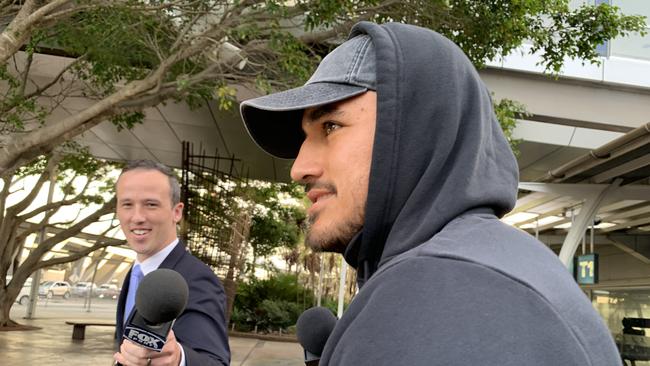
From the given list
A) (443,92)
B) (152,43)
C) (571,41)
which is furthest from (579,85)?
(443,92)

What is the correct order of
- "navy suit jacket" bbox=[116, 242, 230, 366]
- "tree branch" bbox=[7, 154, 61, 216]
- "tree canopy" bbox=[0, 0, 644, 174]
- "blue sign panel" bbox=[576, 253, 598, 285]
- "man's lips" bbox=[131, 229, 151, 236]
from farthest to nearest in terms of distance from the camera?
"tree branch" bbox=[7, 154, 61, 216] < "blue sign panel" bbox=[576, 253, 598, 285] < "tree canopy" bbox=[0, 0, 644, 174] < "man's lips" bbox=[131, 229, 151, 236] < "navy suit jacket" bbox=[116, 242, 230, 366]

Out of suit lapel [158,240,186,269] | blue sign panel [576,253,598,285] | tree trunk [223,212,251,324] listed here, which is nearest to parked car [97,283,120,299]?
tree trunk [223,212,251,324]

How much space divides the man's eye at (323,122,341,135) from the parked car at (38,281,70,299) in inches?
1557

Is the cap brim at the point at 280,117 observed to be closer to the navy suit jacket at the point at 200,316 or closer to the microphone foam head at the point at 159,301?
the microphone foam head at the point at 159,301

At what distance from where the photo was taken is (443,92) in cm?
96

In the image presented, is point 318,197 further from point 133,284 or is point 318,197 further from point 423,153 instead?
point 133,284

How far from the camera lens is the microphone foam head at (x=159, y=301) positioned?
1.32 m

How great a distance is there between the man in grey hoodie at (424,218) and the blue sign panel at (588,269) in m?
9.91

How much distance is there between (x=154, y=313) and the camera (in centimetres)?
132

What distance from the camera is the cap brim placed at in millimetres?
1037

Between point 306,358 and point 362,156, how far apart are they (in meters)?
0.71

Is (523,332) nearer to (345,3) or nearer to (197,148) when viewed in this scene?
(345,3)

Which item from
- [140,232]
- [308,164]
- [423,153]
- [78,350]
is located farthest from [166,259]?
[78,350]

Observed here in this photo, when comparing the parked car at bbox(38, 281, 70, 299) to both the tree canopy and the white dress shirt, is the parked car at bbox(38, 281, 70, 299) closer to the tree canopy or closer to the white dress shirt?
the tree canopy
